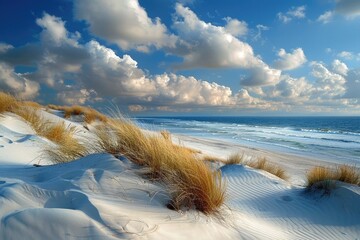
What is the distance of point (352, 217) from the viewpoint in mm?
4574

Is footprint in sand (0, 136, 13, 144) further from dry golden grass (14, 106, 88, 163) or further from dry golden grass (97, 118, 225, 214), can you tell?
dry golden grass (97, 118, 225, 214)

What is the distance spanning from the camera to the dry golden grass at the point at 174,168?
304 centimetres

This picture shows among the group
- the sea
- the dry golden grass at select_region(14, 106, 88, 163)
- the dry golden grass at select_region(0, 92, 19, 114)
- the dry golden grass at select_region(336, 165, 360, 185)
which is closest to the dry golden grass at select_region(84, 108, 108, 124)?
the sea

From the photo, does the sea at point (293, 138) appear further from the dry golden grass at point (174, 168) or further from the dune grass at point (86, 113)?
the dune grass at point (86, 113)

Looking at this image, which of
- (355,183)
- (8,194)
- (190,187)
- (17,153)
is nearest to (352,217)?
(355,183)

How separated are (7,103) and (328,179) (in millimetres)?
9336

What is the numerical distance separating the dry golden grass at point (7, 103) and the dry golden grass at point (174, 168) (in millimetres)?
6457

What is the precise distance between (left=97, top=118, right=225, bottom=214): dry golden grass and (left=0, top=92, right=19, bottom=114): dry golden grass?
6.46m

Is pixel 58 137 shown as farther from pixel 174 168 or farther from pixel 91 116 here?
pixel 91 116

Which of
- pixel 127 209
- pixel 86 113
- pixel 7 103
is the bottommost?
pixel 127 209

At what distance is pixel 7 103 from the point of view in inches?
374

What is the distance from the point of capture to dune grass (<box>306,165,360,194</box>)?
5.31 meters

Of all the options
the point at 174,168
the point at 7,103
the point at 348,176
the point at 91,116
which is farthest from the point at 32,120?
the point at 348,176

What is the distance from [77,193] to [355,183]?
17.4 feet
